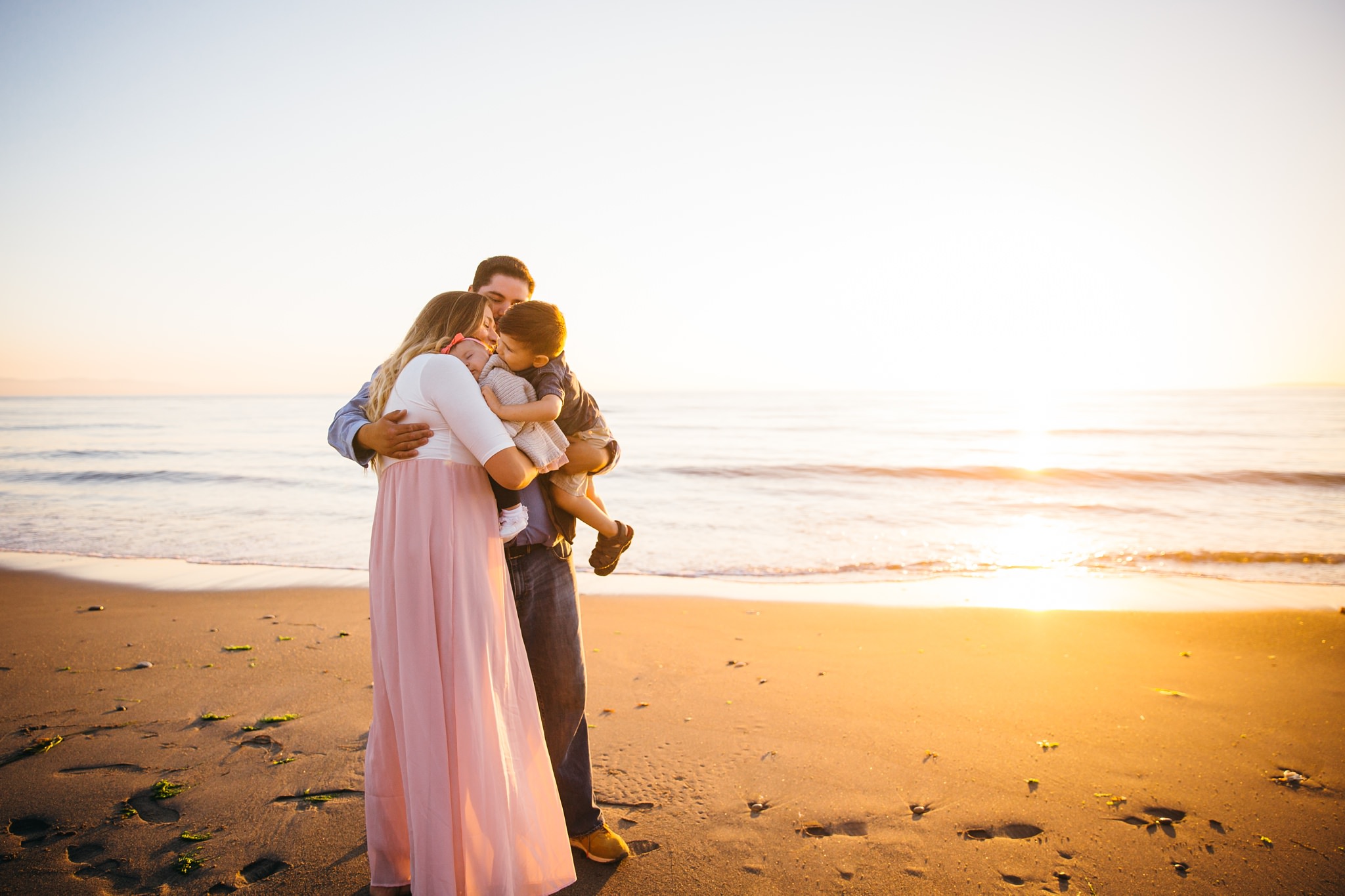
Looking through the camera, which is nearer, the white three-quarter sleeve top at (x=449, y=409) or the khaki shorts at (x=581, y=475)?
the white three-quarter sleeve top at (x=449, y=409)

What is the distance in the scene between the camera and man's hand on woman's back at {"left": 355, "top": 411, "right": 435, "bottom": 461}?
85.4 inches

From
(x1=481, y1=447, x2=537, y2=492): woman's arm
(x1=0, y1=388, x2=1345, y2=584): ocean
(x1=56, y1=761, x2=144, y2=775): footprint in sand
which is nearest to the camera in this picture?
(x1=481, y1=447, x2=537, y2=492): woman's arm

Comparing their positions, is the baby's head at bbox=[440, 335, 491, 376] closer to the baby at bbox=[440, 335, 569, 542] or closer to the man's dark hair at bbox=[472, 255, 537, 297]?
the baby at bbox=[440, 335, 569, 542]

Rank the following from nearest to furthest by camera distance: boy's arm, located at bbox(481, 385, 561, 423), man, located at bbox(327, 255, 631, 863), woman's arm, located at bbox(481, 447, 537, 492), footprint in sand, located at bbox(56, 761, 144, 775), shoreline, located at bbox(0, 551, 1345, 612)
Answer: woman's arm, located at bbox(481, 447, 537, 492), boy's arm, located at bbox(481, 385, 561, 423), man, located at bbox(327, 255, 631, 863), footprint in sand, located at bbox(56, 761, 144, 775), shoreline, located at bbox(0, 551, 1345, 612)

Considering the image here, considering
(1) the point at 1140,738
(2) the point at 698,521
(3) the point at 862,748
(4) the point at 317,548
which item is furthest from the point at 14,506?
(1) the point at 1140,738

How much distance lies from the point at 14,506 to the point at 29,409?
61254 mm

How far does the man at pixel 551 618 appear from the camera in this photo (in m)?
2.56

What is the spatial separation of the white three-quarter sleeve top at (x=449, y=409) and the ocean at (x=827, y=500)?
6.41m

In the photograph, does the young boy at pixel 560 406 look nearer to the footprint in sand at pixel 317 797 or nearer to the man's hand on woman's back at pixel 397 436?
the man's hand on woman's back at pixel 397 436

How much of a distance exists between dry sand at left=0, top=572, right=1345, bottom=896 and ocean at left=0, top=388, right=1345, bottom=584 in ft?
10.1

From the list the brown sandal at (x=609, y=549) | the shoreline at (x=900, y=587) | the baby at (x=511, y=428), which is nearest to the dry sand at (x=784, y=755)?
the shoreline at (x=900, y=587)

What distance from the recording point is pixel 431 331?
2369 mm

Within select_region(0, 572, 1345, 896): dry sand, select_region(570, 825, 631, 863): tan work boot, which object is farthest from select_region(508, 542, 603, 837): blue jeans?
select_region(0, 572, 1345, 896): dry sand

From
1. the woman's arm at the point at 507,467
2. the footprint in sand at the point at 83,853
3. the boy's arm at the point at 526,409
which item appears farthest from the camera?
the footprint in sand at the point at 83,853
